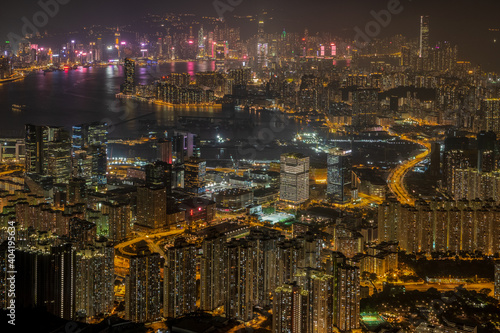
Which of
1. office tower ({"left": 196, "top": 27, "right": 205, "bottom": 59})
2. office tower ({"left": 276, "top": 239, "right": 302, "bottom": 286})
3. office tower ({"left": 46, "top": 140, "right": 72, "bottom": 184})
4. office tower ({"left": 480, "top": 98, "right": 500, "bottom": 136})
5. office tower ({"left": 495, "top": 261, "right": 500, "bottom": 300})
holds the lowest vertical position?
office tower ({"left": 495, "top": 261, "right": 500, "bottom": 300})

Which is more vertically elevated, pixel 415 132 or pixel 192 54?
pixel 192 54

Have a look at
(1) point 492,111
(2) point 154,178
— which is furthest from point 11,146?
(1) point 492,111

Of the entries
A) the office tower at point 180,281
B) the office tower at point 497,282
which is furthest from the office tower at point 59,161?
the office tower at point 497,282

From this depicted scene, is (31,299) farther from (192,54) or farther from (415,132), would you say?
(192,54)

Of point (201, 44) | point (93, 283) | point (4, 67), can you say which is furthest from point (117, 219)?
point (201, 44)

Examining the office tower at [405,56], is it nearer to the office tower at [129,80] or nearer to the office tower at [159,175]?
the office tower at [129,80]

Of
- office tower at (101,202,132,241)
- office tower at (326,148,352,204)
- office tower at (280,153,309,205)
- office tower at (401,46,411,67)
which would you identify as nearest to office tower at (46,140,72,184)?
office tower at (101,202,132,241)

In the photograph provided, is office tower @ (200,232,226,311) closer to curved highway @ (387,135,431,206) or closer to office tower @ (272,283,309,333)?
office tower @ (272,283,309,333)
